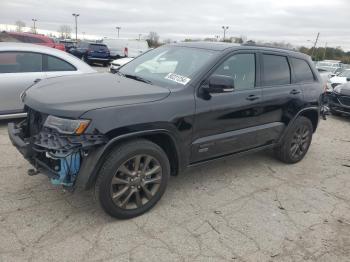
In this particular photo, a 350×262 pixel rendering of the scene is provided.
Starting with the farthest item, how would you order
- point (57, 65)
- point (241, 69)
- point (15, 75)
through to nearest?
point (57, 65) → point (15, 75) → point (241, 69)

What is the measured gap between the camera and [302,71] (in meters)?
5.12

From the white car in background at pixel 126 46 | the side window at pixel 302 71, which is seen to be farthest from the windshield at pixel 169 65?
the white car in background at pixel 126 46

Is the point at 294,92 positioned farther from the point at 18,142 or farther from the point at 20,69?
the point at 20,69

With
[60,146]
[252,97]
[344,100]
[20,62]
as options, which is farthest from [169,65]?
[344,100]

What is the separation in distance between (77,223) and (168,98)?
59.1 inches

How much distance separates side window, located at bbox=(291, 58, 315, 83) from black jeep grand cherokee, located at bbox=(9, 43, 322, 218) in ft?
0.56

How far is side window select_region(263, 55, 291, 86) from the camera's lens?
4477 mm

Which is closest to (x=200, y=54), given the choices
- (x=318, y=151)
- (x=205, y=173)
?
(x=205, y=173)

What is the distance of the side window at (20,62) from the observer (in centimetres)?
595

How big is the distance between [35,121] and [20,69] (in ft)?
10.7

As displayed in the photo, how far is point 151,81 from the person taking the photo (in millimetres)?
3818

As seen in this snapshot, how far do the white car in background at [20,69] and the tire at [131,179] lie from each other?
129 inches

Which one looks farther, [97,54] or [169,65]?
[97,54]

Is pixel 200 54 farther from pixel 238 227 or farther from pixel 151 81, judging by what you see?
pixel 238 227
